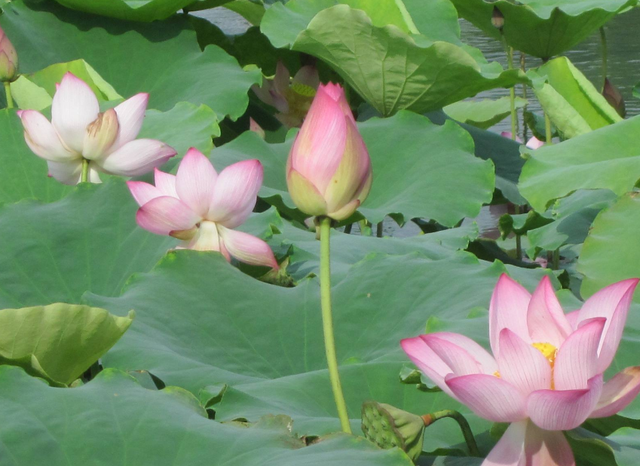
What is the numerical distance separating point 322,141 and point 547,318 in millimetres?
196

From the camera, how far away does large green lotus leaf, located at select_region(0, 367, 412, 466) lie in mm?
624

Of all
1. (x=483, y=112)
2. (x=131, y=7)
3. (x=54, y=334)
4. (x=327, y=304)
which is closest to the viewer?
(x=327, y=304)

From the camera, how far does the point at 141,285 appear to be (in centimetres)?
104

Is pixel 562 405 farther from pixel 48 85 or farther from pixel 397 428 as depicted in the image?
pixel 48 85

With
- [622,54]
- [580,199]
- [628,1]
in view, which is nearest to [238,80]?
[580,199]

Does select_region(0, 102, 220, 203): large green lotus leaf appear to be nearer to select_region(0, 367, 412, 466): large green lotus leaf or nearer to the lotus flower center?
select_region(0, 367, 412, 466): large green lotus leaf

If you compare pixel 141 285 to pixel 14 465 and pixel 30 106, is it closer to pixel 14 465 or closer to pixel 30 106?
pixel 14 465

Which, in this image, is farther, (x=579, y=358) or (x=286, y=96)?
(x=286, y=96)

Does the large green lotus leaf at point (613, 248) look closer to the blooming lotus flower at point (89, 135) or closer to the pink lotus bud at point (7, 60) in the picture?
the blooming lotus flower at point (89, 135)

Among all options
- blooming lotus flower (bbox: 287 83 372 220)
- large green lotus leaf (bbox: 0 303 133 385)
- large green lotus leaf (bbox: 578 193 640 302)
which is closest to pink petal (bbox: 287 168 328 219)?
blooming lotus flower (bbox: 287 83 372 220)

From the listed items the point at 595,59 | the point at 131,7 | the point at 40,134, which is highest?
the point at 40,134

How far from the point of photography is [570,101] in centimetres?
189

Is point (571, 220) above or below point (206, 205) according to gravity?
below

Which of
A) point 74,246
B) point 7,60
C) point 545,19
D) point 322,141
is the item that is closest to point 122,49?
point 7,60
